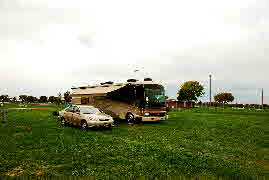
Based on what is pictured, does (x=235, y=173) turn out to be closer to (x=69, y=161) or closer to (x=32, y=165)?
(x=69, y=161)

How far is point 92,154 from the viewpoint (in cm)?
872

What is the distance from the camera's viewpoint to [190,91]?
82.2 m

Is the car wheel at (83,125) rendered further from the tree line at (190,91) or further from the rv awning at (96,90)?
the tree line at (190,91)

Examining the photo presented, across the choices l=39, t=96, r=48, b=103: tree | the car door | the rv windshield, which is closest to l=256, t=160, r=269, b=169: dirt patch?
the car door

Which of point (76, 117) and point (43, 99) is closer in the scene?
point (76, 117)

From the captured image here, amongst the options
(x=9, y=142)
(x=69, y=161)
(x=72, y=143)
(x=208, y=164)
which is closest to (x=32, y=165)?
(x=69, y=161)

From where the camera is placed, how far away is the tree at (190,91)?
81688 millimetres

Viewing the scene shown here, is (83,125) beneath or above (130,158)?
above

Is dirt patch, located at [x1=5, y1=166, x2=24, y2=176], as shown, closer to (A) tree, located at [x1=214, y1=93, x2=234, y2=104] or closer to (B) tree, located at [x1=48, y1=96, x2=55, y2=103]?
(A) tree, located at [x1=214, y1=93, x2=234, y2=104]

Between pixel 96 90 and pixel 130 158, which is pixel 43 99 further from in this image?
pixel 130 158

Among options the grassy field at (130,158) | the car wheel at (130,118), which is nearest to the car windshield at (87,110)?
the car wheel at (130,118)

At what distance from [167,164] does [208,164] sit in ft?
4.09

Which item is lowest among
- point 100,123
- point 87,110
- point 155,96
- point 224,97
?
point 100,123

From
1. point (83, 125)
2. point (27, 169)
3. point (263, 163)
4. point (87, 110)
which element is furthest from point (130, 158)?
point (87, 110)
